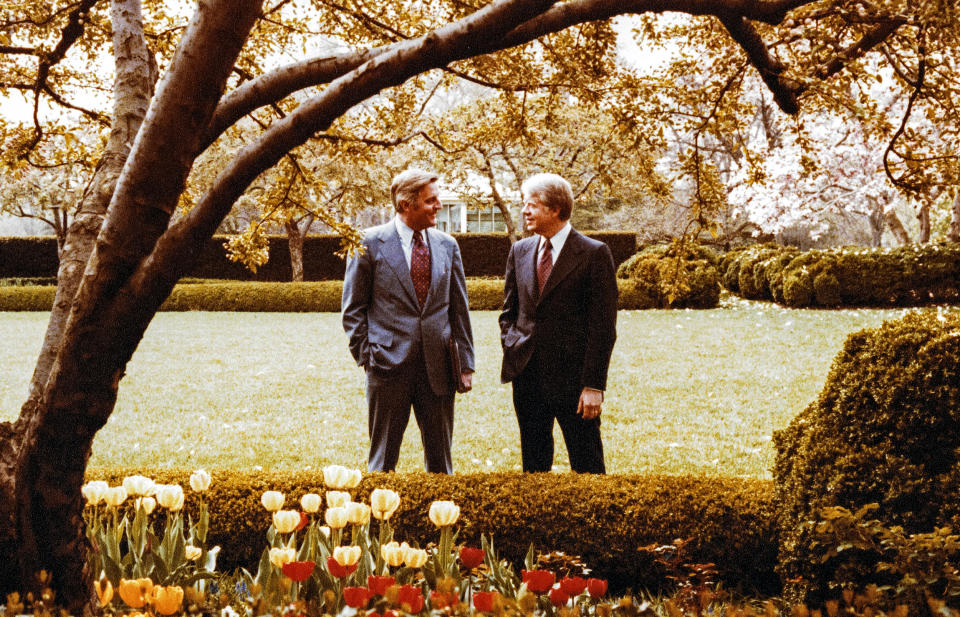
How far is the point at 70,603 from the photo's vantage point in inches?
79.4

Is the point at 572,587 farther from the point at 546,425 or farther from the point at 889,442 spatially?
the point at 546,425

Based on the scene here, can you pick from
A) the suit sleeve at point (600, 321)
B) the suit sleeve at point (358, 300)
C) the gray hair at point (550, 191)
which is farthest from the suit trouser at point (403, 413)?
the gray hair at point (550, 191)

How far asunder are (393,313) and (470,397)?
4.14 meters

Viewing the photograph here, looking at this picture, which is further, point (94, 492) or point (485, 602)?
point (94, 492)

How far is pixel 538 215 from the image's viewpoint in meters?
3.57

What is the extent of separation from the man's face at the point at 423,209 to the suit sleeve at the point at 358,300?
294mm

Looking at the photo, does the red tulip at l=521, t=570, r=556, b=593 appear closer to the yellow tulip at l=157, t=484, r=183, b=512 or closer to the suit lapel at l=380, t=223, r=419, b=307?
the yellow tulip at l=157, t=484, r=183, b=512

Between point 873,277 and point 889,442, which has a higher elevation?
point 873,277

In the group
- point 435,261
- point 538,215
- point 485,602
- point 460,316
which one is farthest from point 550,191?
point 485,602

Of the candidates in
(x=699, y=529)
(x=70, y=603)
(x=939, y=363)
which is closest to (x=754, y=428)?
(x=699, y=529)

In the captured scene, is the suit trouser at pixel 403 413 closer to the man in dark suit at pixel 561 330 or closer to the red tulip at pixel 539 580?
the man in dark suit at pixel 561 330

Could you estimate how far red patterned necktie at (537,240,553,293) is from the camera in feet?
12.1

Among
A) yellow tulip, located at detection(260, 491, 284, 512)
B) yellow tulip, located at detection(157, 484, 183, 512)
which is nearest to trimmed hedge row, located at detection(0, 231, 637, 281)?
yellow tulip, located at detection(157, 484, 183, 512)

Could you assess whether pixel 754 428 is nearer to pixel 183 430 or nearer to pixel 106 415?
pixel 183 430
